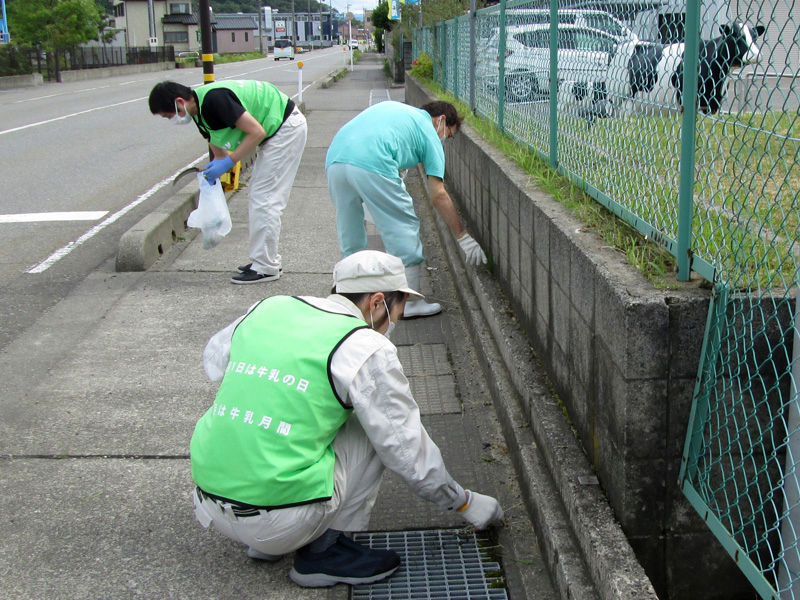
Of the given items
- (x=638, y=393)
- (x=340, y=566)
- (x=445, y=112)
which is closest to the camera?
(x=638, y=393)

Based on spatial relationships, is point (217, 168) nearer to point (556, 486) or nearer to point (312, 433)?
point (312, 433)

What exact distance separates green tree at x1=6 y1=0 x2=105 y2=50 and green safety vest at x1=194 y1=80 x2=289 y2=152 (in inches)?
1380

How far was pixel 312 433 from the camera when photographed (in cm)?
259

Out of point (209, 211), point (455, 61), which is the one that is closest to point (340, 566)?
point (209, 211)

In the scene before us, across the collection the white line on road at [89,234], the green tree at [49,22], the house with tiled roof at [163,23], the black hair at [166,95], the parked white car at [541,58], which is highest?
the house with tiled roof at [163,23]

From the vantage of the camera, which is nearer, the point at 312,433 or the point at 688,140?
the point at 688,140

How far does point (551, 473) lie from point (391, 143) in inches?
99.7

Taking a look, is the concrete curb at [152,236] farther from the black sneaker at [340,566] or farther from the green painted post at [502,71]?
the black sneaker at [340,566]

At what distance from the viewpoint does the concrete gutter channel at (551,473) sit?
2.41 meters

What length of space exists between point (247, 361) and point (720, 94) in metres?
A: 1.63

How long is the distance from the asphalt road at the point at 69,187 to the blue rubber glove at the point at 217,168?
4.50ft

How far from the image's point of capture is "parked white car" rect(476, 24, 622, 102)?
366 centimetres

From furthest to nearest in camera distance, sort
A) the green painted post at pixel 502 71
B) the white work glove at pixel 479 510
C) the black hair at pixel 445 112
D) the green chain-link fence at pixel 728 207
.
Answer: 1. the green painted post at pixel 502 71
2. the black hair at pixel 445 112
3. the white work glove at pixel 479 510
4. the green chain-link fence at pixel 728 207

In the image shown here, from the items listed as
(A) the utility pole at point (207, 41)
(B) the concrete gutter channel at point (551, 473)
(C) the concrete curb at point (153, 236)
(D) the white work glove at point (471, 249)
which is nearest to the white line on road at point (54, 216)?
(C) the concrete curb at point (153, 236)
